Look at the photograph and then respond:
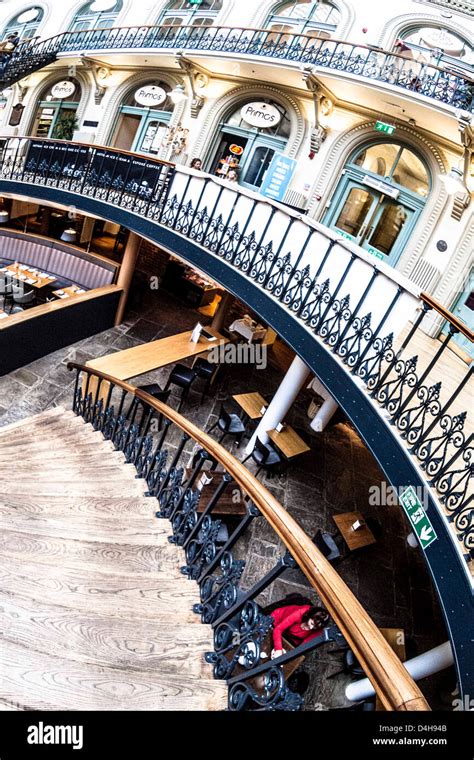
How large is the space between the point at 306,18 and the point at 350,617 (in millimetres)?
15040

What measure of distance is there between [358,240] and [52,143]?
7916 millimetres

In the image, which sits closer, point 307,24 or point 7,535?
point 7,535

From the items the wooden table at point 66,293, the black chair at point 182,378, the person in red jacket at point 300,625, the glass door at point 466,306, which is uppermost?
the glass door at point 466,306

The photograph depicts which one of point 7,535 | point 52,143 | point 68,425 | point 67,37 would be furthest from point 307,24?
point 7,535

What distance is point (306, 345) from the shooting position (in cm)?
558

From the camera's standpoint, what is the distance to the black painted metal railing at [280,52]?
29.6ft

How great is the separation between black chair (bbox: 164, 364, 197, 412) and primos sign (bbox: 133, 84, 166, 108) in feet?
32.1

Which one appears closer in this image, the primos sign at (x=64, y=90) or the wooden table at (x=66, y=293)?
the wooden table at (x=66, y=293)

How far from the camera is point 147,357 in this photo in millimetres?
8641

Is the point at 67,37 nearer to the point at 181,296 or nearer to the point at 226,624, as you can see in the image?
the point at 181,296

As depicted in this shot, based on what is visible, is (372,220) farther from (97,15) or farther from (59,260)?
(97,15)

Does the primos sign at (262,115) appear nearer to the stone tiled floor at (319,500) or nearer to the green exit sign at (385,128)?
the green exit sign at (385,128)

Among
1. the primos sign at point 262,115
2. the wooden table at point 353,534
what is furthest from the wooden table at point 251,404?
the primos sign at point 262,115

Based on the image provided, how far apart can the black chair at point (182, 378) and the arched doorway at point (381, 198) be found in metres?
5.55
